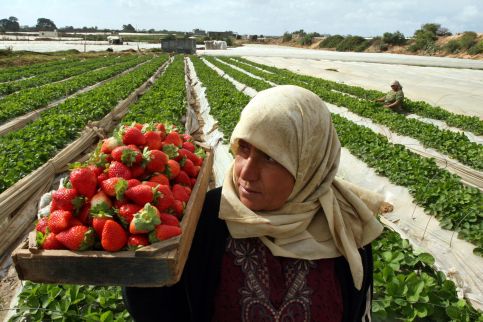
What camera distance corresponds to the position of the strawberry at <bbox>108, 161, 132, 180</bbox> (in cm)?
188

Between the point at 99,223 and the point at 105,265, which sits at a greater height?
the point at 99,223

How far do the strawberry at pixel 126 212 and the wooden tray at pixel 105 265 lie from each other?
194 mm

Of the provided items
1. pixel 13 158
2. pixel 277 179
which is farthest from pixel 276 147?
pixel 13 158

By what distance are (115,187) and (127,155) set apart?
0.93 ft

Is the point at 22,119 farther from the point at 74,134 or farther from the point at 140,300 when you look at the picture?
the point at 140,300

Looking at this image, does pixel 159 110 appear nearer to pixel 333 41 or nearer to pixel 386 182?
pixel 386 182

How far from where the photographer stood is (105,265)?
1.46 meters

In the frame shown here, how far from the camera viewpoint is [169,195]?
1.82 meters

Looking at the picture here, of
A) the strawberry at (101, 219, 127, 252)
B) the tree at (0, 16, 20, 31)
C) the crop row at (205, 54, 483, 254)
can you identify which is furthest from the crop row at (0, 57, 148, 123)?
the tree at (0, 16, 20, 31)

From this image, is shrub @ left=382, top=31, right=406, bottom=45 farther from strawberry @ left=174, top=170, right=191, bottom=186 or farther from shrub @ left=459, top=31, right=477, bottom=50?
strawberry @ left=174, top=170, right=191, bottom=186

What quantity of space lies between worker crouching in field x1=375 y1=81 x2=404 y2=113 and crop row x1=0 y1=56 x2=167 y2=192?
8.92m

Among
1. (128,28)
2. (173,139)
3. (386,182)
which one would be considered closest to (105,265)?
(173,139)

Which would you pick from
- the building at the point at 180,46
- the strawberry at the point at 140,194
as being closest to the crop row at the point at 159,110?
the strawberry at the point at 140,194

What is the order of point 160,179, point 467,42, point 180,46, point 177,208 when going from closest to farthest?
point 177,208
point 160,179
point 467,42
point 180,46
